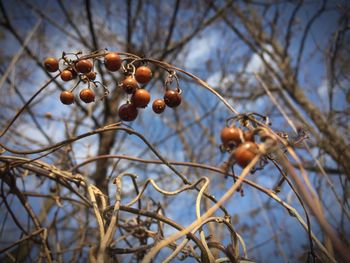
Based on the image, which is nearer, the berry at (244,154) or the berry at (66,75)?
the berry at (244,154)

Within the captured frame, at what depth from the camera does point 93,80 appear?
0.73m

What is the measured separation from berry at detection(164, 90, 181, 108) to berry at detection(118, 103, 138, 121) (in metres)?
0.09

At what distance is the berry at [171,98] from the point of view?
67cm

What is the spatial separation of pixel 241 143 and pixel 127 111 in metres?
0.38

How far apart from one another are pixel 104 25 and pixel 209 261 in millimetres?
3905

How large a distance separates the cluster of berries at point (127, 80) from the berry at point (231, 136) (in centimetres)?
27

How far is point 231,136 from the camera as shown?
43 centimetres

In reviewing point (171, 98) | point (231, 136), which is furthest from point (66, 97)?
point (231, 136)

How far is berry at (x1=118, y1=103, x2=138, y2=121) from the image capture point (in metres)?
0.69

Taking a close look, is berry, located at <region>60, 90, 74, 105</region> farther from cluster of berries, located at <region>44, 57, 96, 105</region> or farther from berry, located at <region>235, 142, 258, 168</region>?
berry, located at <region>235, 142, 258, 168</region>

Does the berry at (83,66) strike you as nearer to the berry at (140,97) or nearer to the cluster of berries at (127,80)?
the cluster of berries at (127,80)

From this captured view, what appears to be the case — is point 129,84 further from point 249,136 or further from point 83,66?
point 249,136

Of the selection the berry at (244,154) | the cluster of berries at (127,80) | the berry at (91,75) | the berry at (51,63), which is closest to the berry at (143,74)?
the cluster of berries at (127,80)

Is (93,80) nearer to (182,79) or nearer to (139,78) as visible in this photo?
(139,78)
